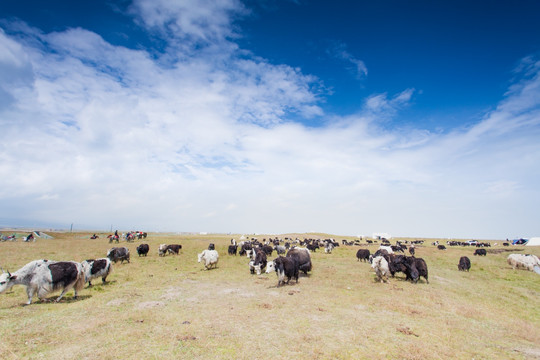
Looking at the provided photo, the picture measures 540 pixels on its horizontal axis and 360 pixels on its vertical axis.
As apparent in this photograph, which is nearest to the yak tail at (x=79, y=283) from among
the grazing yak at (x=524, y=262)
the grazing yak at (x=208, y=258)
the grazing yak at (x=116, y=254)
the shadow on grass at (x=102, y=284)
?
the shadow on grass at (x=102, y=284)

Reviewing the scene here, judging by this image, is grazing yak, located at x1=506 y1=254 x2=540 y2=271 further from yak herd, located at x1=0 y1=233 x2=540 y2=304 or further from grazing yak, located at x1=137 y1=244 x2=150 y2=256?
grazing yak, located at x1=137 y1=244 x2=150 y2=256

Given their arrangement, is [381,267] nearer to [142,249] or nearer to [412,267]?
[412,267]

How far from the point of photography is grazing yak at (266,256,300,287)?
1602cm

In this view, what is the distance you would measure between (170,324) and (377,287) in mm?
12793

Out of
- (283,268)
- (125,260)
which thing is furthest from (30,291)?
(125,260)

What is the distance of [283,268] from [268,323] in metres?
7.06

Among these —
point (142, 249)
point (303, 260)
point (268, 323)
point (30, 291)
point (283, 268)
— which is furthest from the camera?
point (142, 249)

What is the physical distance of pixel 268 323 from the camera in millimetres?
9156

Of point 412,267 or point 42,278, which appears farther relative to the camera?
point 412,267

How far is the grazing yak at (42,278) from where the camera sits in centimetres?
1090

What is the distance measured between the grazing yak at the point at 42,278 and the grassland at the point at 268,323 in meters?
0.77

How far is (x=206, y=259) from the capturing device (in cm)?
2253

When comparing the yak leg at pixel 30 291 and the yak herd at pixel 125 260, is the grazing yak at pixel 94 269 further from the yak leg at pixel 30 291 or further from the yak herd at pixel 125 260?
the yak leg at pixel 30 291

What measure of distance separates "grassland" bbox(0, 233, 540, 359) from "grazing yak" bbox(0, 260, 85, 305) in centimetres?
77
